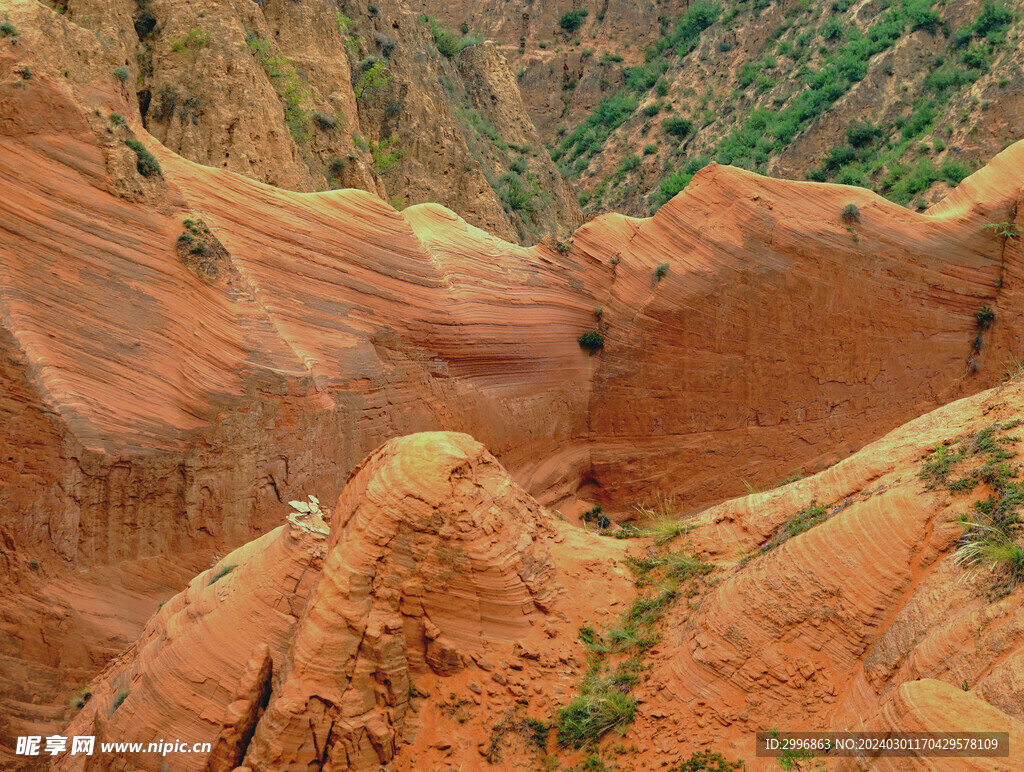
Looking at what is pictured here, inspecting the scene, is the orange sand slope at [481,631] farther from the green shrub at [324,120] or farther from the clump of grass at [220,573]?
the green shrub at [324,120]

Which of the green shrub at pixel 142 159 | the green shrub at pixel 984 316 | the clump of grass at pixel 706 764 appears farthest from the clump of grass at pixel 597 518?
the clump of grass at pixel 706 764

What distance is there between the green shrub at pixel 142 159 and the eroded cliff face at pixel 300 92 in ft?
5.43

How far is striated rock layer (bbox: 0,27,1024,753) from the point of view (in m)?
14.9

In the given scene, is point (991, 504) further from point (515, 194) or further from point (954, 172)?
point (954, 172)

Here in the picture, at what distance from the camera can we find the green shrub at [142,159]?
16.9m

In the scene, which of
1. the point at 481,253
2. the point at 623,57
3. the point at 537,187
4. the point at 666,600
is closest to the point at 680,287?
the point at 481,253

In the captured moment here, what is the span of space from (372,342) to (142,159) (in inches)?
223

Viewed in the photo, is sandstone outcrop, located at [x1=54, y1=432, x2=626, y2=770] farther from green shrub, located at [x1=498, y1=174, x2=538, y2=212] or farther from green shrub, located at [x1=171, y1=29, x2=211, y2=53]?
green shrub, located at [x1=498, y1=174, x2=538, y2=212]

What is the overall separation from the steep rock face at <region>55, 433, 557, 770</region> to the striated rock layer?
0.93 metres

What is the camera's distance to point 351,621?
1048 cm

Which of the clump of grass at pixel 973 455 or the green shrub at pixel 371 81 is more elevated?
the green shrub at pixel 371 81

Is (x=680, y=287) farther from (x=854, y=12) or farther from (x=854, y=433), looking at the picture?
(x=854, y=12)

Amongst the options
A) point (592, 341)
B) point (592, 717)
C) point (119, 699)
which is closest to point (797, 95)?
point (592, 341)

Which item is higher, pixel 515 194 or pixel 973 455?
pixel 515 194
